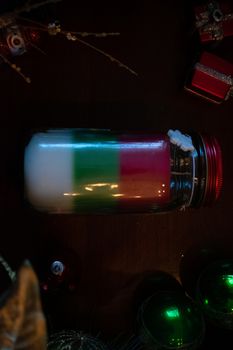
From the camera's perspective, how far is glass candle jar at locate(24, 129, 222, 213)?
0.77 meters

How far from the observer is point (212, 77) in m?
0.88

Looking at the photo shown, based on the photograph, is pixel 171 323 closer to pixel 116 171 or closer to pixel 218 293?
pixel 218 293

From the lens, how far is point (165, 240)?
3.01 ft

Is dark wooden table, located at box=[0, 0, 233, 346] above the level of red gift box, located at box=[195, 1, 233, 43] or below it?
below

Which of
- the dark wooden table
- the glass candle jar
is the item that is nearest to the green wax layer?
the glass candle jar

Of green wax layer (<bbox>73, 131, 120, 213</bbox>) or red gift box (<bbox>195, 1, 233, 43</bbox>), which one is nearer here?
green wax layer (<bbox>73, 131, 120, 213</bbox>)

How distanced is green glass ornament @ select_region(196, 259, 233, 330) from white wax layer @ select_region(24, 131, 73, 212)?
0.88 ft

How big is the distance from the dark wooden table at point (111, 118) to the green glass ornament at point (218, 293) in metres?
0.07

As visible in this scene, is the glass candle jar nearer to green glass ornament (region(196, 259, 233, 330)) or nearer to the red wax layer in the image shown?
the red wax layer

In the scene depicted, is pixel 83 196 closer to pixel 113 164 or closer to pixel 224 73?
pixel 113 164

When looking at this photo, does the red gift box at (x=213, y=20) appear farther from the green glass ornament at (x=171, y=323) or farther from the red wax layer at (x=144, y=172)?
the green glass ornament at (x=171, y=323)

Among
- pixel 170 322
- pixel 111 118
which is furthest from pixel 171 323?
pixel 111 118

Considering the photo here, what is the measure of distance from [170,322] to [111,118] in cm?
36

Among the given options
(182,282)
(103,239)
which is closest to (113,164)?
(103,239)
